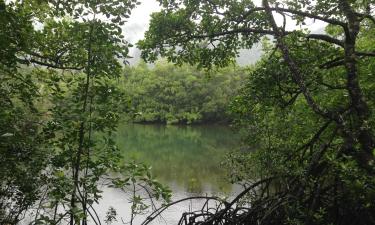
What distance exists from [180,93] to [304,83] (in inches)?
2568

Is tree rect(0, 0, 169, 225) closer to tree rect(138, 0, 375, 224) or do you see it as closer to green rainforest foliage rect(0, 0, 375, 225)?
green rainforest foliage rect(0, 0, 375, 225)

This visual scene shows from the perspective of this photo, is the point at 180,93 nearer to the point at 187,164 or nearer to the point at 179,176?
the point at 187,164

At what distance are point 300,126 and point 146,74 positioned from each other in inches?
2644

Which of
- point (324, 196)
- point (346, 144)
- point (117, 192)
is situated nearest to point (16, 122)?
point (346, 144)

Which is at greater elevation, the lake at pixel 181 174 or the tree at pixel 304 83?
the tree at pixel 304 83

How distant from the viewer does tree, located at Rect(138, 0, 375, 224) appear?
5754mm

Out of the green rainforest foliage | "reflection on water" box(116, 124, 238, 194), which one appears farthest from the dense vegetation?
the green rainforest foliage

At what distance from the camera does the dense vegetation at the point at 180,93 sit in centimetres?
6631

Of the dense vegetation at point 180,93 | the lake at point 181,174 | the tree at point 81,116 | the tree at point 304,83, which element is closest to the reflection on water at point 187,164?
→ the lake at point 181,174

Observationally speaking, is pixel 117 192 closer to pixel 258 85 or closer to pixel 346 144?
pixel 258 85

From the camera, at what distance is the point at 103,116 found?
15.7 ft

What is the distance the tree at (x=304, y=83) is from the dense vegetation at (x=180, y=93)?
5557 centimetres

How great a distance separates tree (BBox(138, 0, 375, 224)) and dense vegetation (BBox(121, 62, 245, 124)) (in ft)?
182

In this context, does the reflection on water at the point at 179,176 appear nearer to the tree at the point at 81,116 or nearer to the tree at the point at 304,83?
the tree at the point at 81,116
